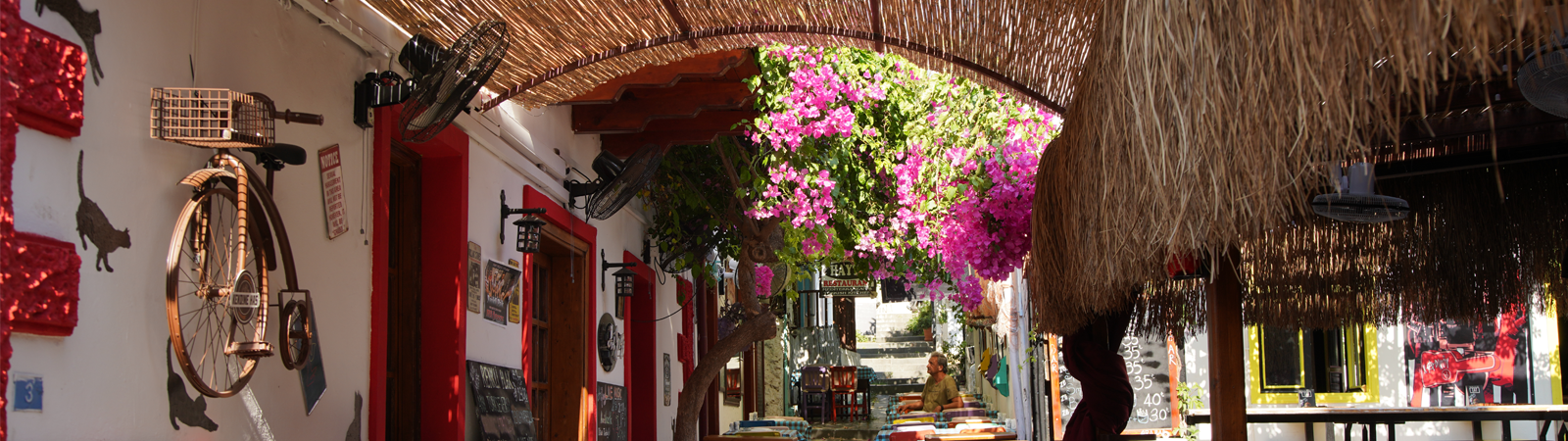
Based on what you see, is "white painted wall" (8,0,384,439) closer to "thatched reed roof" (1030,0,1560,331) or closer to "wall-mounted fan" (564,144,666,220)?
"thatched reed roof" (1030,0,1560,331)

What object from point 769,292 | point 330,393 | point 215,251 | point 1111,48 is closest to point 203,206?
point 215,251

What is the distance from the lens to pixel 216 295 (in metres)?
2.84

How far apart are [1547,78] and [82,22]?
345 centimetres

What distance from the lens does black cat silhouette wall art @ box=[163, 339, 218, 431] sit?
9.03 feet

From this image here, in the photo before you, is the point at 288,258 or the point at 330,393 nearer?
the point at 288,258

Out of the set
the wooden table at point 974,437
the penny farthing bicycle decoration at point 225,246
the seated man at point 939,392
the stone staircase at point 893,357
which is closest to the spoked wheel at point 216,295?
the penny farthing bicycle decoration at point 225,246

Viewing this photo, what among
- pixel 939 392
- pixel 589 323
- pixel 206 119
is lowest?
pixel 939 392

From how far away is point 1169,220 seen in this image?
2.44 meters

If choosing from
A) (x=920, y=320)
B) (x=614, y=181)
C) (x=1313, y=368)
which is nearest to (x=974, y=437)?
(x=614, y=181)

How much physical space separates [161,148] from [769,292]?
23.6 ft

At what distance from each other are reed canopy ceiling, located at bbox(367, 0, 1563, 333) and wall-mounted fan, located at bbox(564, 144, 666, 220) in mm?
1117

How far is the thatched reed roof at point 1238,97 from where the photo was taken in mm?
1731

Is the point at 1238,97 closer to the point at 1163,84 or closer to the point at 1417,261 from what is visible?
the point at 1163,84

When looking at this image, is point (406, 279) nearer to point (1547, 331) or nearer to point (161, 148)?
point (161, 148)
